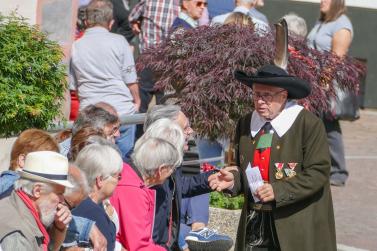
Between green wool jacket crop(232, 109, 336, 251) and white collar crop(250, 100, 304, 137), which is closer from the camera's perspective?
green wool jacket crop(232, 109, 336, 251)

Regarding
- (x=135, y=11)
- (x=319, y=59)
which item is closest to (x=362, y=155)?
(x=135, y=11)

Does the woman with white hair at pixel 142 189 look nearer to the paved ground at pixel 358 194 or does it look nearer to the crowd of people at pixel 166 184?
the crowd of people at pixel 166 184

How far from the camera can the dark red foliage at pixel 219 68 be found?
8812mm

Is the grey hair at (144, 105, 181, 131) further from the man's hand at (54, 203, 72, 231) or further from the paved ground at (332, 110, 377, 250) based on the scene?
the paved ground at (332, 110, 377, 250)

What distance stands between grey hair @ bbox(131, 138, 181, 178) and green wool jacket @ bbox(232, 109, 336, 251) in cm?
67

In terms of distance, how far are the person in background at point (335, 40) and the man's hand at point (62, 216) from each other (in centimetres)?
669

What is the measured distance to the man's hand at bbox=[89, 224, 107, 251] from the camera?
589cm

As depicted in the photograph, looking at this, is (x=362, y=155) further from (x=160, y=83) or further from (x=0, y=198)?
(x=0, y=198)

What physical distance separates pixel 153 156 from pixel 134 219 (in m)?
0.42

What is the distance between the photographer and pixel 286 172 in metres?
6.86

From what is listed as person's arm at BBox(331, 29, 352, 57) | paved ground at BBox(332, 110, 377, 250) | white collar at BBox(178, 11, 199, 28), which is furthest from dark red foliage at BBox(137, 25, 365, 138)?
person's arm at BBox(331, 29, 352, 57)

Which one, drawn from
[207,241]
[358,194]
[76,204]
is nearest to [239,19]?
[207,241]

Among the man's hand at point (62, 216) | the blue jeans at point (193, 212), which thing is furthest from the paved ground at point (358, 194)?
the man's hand at point (62, 216)

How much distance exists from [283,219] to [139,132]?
3296 mm
